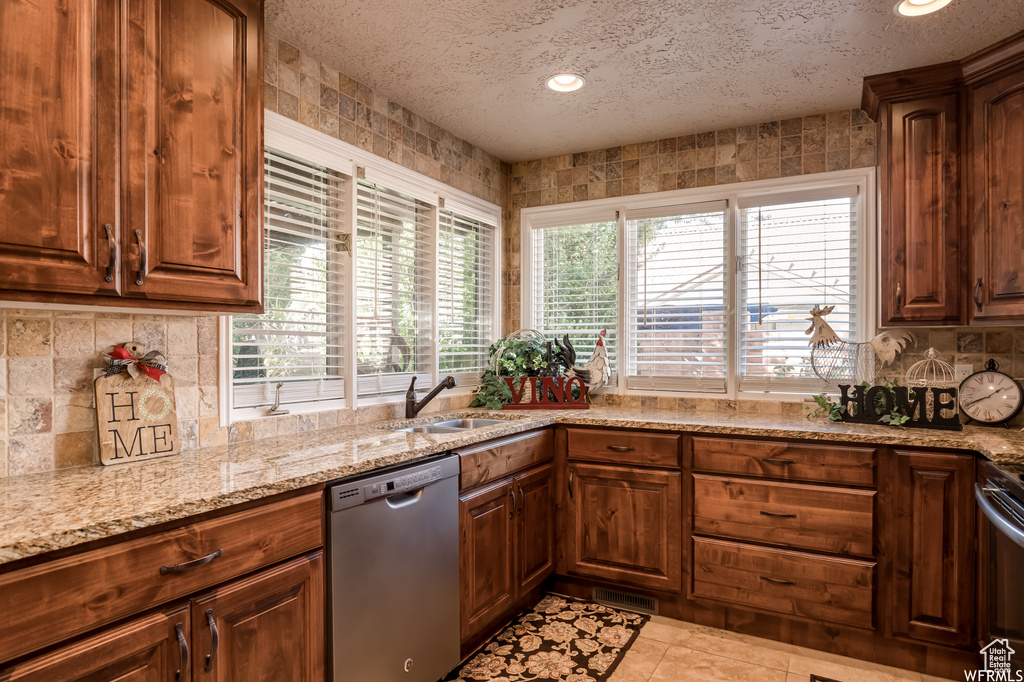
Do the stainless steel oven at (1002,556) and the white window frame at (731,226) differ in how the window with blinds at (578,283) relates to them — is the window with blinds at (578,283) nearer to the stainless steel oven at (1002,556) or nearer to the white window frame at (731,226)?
the white window frame at (731,226)

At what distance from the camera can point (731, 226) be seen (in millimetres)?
3301

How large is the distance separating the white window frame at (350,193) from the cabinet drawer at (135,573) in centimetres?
77

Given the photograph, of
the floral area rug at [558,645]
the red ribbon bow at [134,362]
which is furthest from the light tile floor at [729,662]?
the red ribbon bow at [134,362]

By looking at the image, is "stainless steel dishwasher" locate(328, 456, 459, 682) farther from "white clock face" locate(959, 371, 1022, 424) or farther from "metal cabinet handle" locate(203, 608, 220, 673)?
"white clock face" locate(959, 371, 1022, 424)

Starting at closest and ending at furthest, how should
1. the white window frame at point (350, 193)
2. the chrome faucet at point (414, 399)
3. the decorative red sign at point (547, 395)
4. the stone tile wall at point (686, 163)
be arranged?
1. the white window frame at point (350, 193)
2. the chrome faucet at point (414, 399)
3. the stone tile wall at point (686, 163)
4. the decorative red sign at point (547, 395)

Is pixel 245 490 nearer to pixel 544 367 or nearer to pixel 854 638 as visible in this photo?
pixel 544 367

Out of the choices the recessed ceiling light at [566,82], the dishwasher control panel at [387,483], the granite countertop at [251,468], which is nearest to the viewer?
the granite countertop at [251,468]

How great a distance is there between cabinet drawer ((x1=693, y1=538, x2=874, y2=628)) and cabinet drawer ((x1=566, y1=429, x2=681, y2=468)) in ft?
1.33

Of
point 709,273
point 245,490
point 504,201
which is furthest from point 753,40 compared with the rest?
point 245,490

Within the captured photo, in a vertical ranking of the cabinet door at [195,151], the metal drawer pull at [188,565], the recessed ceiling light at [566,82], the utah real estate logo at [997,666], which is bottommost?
the utah real estate logo at [997,666]

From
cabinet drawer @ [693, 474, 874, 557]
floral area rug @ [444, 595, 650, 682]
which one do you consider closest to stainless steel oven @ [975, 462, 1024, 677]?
cabinet drawer @ [693, 474, 874, 557]

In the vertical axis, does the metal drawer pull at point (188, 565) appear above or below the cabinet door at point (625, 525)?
above

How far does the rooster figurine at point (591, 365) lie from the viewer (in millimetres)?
3510

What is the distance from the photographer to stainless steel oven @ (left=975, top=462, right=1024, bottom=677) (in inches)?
69.5
